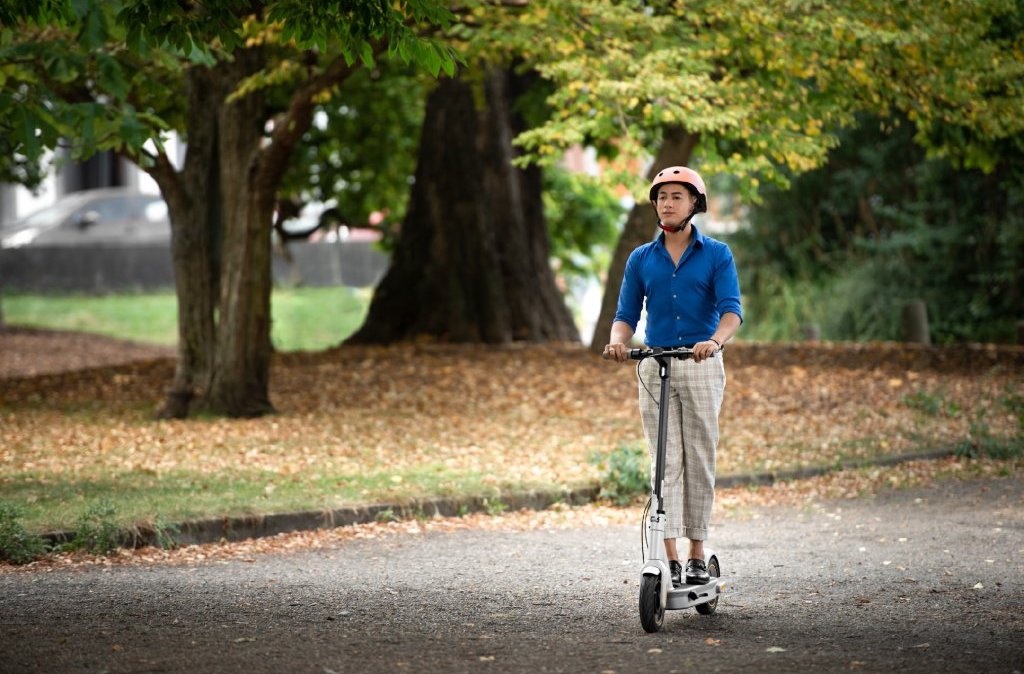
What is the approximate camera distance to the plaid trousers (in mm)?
6359

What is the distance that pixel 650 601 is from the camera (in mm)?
6047

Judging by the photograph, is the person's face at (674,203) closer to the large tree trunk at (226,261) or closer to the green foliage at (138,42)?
the green foliage at (138,42)

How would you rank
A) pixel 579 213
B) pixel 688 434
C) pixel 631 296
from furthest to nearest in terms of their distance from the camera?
pixel 579 213 → pixel 631 296 → pixel 688 434

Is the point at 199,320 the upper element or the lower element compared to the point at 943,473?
upper

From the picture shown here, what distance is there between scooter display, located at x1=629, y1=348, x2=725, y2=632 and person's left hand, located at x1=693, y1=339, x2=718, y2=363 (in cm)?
6

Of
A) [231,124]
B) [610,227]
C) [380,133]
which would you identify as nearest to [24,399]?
[231,124]

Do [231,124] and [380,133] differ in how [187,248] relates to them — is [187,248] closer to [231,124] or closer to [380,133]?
[231,124]

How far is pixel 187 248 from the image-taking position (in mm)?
14211

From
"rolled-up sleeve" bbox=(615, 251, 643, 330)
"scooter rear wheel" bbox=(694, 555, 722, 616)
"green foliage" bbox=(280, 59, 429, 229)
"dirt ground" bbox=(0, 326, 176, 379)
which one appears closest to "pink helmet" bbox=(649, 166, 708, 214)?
"rolled-up sleeve" bbox=(615, 251, 643, 330)

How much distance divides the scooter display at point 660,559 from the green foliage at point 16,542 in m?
3.77

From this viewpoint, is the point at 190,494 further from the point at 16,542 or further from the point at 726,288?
the point at 726,288

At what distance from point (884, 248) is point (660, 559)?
789 inches

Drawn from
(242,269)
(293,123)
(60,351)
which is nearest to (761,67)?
(293,123)

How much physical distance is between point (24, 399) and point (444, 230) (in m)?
6.64
